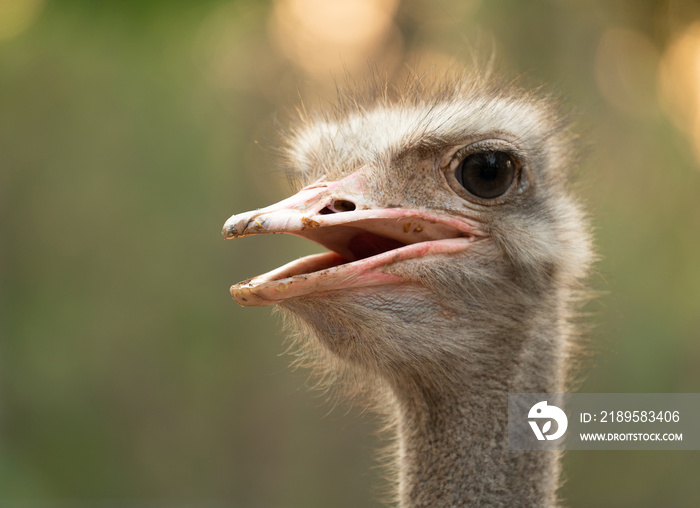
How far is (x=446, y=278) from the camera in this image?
4.74ft

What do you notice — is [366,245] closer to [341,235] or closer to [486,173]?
[341,235]

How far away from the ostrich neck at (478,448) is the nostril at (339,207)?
0.48m

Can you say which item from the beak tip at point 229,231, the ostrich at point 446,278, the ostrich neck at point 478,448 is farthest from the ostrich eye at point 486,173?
the beak tip at point 229,231

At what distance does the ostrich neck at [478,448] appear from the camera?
1.57 m

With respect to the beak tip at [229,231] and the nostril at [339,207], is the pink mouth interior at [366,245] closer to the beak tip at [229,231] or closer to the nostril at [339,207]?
the nostril at [339,207]

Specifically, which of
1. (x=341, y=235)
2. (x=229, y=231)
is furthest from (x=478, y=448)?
(x=229, y=231)

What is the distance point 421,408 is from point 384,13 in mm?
4252

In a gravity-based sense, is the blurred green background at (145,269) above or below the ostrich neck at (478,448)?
above

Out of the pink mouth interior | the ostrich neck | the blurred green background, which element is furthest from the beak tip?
the blurred green background

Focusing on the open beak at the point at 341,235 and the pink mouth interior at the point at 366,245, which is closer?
the open beak at the point at 341,235

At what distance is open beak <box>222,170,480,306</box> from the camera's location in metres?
1.25

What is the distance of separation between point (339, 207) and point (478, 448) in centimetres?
65

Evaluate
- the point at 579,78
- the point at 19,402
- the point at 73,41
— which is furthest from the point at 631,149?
the point at 19,402

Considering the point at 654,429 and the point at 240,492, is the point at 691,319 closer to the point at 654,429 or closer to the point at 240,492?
the point at 654,429
